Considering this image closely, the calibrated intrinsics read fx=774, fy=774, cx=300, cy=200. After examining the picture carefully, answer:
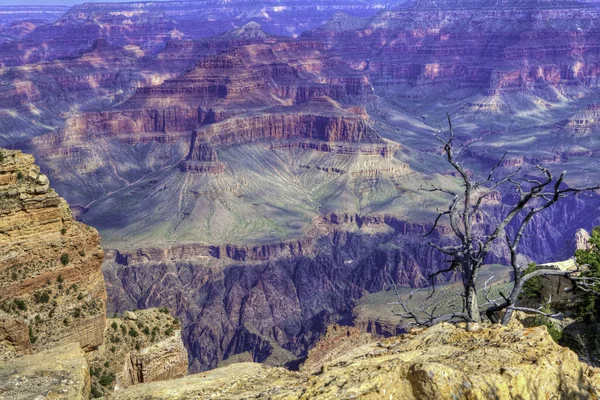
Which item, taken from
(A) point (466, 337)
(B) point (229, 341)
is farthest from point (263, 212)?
(A) point (466, 337)

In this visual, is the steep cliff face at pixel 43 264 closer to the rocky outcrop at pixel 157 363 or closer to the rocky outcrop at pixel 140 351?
the rocky outcrop at pixel 140 351

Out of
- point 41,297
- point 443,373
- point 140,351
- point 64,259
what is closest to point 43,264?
point 64,259

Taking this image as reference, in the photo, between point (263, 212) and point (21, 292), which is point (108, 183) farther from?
point (21, 292)

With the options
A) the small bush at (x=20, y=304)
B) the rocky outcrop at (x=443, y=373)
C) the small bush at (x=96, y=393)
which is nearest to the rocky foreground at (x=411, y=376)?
the rocky outcrop at (x=443, y=373)

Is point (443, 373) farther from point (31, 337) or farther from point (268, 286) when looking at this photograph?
point (268, 286)

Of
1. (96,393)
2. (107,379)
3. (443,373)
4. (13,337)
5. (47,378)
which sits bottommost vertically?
(107,379)
